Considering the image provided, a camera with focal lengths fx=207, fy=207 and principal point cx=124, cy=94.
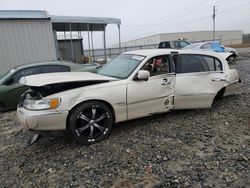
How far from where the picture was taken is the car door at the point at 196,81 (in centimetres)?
421

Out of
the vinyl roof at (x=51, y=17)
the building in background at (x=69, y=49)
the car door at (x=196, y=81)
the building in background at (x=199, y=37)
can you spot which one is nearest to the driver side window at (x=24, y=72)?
the car door at (x=196, y=81)

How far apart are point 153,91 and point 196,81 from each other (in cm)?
109

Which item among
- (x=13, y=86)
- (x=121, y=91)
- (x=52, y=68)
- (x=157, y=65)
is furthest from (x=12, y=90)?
(x=157, y=65)

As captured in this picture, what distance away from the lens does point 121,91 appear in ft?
11.7

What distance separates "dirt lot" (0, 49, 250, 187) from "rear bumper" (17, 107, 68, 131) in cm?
47

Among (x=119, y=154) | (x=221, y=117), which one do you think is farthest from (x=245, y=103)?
(x=119, y=154)

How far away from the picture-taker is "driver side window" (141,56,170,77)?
13.0ft

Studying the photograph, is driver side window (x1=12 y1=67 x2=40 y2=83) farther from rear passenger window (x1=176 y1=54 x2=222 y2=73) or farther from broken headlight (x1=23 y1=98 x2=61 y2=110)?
rear passenger window (x1=176 y1=54 x2=222 y2=73)

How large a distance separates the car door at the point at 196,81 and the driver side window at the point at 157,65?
25cm

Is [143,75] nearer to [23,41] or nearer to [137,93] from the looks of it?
[137,93]

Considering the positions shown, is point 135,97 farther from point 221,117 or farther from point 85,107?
point 221,117

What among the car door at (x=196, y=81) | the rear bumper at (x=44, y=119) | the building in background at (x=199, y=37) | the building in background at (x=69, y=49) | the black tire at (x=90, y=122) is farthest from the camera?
the building in background at (x=199, y=37)

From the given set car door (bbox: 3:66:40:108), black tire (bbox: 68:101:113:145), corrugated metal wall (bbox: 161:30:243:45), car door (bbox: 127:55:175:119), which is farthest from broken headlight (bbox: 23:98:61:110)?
corrugated metal wall (bbox: 161:30:243:45)

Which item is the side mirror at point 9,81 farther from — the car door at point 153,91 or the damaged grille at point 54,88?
the car door at point 153,91
